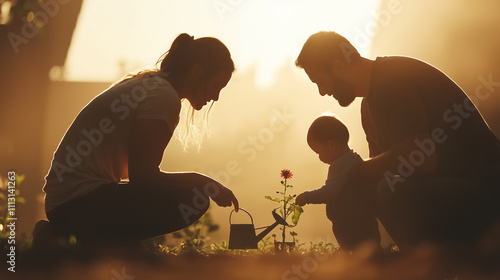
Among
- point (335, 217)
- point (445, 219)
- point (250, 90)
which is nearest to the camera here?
point (445, 219)

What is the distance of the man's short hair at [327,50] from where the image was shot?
3.01 meters

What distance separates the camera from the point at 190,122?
3305 mm

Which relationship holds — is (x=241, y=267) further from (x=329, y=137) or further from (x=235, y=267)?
(x=329, y=137)

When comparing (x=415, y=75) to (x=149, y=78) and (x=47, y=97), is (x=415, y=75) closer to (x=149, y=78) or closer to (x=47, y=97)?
(x=149, y=78)

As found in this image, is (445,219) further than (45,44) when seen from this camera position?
No

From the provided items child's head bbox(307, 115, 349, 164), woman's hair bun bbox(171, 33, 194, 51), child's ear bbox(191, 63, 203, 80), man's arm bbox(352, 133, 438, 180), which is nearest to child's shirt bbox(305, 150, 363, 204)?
child's head bbox(307, 115, 349, 164)

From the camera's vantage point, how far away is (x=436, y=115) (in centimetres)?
271

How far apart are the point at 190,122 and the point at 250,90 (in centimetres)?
400

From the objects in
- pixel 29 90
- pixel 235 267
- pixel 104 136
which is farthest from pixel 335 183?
pixel 29 90

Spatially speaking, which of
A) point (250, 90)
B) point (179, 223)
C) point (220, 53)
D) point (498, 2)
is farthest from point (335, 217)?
point (498, 2)

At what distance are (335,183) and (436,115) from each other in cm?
97

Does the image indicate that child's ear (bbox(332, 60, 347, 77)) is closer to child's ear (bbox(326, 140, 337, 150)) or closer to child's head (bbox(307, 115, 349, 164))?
child's head (bbox(307, 115, 349, 164))

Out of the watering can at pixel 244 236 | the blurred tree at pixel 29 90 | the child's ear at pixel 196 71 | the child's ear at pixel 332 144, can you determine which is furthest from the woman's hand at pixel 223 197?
the blurred tree at pixel 29 90

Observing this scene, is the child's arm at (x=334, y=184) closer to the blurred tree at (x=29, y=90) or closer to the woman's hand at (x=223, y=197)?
the woman's hand at (x=223, y=197)
